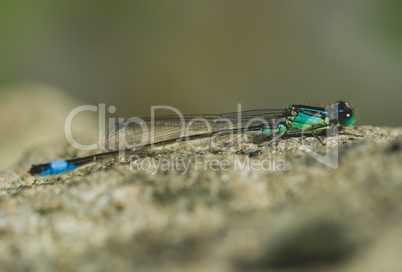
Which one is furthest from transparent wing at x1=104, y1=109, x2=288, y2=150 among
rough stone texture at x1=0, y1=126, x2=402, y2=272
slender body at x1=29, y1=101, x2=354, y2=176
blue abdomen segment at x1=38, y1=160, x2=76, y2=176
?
rough stone texture at x1=0, y1=126, x2=402, y2=272

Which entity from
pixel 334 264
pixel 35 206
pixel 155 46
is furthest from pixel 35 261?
pixel 155 46

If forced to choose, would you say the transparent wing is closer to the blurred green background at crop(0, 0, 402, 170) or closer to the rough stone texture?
the rough stone texture

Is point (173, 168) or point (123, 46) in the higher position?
point (123, 46)

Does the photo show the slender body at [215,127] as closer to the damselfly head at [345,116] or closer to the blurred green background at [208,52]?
the damselfly head at [345,116]

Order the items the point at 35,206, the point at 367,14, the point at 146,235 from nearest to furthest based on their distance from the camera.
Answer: the point at 146,235
the point at 35,206
the point at 367,14

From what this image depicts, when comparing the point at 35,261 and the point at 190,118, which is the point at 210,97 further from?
the point at 35,261

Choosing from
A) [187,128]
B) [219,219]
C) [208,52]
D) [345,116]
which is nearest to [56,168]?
[187,128]
